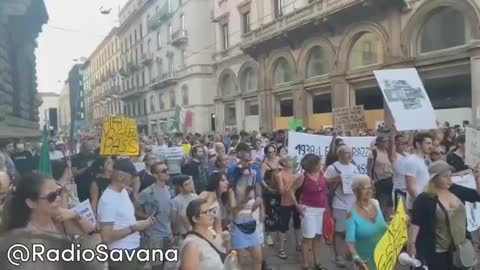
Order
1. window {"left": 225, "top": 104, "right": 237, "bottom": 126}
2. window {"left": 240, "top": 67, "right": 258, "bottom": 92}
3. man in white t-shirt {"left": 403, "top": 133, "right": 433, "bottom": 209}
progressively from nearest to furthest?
man in white t-shirt {"left": 403, "top": 133, "right": 433, "bottom": 209}
window {"left": 240, "top": 67, "right": 258, "bottom": 92}
window {"left": 225, "top": 104, "right": 237, "bottom": 126}

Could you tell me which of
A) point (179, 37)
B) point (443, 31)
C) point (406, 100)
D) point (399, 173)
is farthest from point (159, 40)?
point (399, 173)

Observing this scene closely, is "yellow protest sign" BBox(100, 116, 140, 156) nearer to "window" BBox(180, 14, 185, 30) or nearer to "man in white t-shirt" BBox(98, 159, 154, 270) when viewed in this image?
"man in white t-shirt" BBox(98, 159, 154, 270)

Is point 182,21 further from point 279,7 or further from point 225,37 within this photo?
point 279,7

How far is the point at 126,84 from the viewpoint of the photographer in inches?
2778

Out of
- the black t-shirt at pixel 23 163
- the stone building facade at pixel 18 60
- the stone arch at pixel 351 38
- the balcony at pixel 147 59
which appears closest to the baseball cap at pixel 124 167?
the black t-shirt at pixel 23 163

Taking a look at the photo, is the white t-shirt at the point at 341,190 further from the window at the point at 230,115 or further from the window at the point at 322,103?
the window at the point at 230,115

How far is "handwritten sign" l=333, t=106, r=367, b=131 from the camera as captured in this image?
496 inches

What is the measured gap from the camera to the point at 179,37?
4494 cm

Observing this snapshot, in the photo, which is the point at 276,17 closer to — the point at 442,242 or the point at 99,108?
the point at 442,242

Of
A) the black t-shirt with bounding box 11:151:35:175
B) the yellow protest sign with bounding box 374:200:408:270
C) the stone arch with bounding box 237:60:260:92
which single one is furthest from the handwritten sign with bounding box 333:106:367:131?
the stone arch with bounding box 237:60:260:92

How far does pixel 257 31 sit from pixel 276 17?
161 cm

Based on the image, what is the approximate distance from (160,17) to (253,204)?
4766cm

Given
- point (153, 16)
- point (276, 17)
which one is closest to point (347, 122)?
point (276, 17)

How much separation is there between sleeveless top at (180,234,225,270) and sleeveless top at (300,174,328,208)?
3096 millimetres
